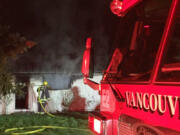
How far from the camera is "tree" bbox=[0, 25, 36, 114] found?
29.8 feet

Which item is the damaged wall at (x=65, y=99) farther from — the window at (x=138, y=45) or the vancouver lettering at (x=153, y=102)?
the vancouver lettering at (x=153, y=102)

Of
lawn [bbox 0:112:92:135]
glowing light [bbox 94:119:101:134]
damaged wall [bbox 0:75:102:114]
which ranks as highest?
glowing light [bbox 94:119:101:134]

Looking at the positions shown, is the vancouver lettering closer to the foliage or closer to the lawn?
the lawn

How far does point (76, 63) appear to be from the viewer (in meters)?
11.1

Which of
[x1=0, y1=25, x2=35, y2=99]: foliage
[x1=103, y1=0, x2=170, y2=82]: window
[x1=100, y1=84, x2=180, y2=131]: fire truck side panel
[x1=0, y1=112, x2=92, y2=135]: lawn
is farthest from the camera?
[x1=0, y1=25, x2=35, y2=99]: foliage

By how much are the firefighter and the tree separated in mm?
841

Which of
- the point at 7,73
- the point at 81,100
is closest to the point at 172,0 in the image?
the point at 7,73

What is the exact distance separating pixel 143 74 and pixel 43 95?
27.3 ft

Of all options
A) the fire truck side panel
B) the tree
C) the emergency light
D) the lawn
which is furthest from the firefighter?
the fire truck side panel

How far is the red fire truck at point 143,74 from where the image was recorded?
63.1 inches

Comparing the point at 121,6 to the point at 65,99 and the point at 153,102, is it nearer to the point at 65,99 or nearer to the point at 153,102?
the point at 153,102

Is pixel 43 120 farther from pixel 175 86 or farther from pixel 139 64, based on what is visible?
pixel 175 86

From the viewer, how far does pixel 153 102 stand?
168 cm

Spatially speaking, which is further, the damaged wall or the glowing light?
the damaged wall
